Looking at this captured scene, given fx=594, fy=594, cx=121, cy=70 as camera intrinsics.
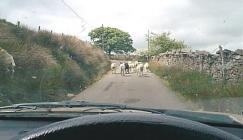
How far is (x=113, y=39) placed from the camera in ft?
343

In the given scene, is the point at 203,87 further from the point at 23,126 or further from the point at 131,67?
the point at 131,67

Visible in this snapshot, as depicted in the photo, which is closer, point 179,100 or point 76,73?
point 179,100

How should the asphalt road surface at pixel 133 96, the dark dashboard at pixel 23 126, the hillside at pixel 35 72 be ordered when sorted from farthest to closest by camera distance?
1. the asphalt road surface at pixel 133 96
2. the hillside at pixel 35 72
3. the dark dashboard at pixel 23 126

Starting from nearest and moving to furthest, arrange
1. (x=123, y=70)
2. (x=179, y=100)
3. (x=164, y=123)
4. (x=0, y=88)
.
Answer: (x=164, y=123) → (x=0, y=88) → (x=179, y=100) → (x=123, y=70)

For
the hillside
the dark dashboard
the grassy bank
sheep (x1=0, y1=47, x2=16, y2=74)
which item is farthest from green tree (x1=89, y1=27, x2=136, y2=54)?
the dark dashboard

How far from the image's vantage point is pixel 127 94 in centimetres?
2188

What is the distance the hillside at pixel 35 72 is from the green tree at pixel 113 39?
62.3 meters

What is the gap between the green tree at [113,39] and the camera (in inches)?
3735

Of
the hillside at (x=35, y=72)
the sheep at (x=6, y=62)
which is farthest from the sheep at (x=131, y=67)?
the sheep at (x=6, y=62)

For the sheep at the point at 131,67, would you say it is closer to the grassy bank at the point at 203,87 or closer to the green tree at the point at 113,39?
the grassy bank at the point at 203,87

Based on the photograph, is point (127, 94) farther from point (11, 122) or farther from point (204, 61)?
point (11, 122)

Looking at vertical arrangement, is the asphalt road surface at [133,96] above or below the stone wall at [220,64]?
below

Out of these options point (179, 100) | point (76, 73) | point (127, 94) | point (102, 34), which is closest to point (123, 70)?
point (76, 73)

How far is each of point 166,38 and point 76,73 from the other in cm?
4701
